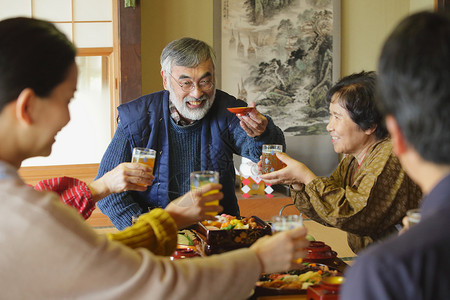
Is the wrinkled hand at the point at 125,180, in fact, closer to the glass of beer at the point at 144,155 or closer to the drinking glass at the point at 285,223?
the glass of beer at the point at 144,155

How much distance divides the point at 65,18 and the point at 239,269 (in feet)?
13.9

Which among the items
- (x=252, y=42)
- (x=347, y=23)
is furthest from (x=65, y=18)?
(x=347, y=23)

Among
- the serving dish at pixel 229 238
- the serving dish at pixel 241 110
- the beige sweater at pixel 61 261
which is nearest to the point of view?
the beige sweater at pixel 61 261

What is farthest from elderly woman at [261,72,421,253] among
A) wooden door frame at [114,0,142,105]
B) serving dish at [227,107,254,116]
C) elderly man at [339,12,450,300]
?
wooden door frame at [114,0,142,105]

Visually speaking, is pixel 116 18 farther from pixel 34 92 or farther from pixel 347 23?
pixel 34 92

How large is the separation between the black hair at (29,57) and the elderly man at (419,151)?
71 centimetres

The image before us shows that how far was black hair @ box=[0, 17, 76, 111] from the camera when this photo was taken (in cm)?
109

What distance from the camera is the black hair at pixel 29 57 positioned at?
1087mm

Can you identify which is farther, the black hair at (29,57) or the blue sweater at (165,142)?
the blue sweater at (165,142)

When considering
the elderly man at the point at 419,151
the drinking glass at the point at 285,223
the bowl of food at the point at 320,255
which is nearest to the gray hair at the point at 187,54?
the bowl of food at the point at 320,255

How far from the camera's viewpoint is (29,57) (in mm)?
1104

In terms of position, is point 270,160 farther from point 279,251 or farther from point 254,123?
point 279,251

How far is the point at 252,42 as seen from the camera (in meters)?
5.22

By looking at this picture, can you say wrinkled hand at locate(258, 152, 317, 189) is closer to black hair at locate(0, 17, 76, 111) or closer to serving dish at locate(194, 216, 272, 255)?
serving dish at locate(194, 216, 272, 255)
